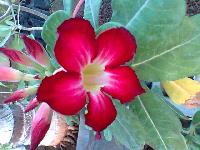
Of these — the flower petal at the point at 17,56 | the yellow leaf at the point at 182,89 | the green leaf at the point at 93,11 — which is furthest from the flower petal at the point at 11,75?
the yellow leaf at the point at 182,89

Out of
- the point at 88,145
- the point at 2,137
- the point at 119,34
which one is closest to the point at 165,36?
the point at 119,34

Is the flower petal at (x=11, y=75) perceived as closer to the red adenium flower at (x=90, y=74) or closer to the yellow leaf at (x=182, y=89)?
the red adenium flower at (x=90, y=74)

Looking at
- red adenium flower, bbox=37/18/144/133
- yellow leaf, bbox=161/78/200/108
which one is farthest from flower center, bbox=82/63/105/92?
yellow leaf, bbox=161/78/200/108

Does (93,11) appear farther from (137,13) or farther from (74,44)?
(74,44)

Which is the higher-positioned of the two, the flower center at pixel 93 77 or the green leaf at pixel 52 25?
the green leaf at pixel 52 25

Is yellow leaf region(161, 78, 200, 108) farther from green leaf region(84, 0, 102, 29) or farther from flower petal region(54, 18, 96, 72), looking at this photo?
flower petal region(54, 18, 96, 72)

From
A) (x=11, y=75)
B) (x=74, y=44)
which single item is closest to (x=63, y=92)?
(x=74, y=44)
